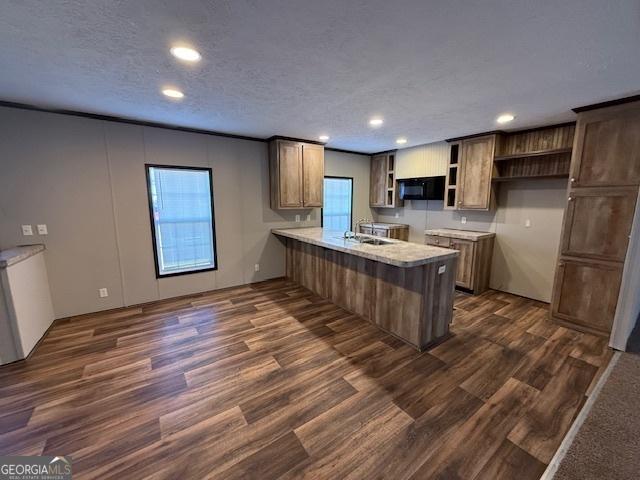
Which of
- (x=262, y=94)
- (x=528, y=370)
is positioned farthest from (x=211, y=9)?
(x=528, y=370)

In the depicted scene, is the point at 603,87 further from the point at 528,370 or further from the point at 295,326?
the point at 295,326

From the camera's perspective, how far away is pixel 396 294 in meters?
2.86

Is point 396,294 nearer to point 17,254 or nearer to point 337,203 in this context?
point 337,203

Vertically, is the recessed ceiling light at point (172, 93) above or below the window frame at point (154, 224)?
above

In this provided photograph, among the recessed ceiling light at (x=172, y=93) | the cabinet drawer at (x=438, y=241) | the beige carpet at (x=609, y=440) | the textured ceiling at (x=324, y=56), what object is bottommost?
the beige carpet at (x=609, y=440)

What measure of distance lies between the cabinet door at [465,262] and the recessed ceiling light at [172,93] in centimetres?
423

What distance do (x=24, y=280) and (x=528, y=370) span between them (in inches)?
193

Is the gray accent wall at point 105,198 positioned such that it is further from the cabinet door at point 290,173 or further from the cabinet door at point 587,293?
the cabinet door at point 587,293

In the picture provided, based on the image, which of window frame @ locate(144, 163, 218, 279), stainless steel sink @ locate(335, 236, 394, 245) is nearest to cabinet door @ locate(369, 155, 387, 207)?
stainless steel sink @ locate(335, 236, 394, 245)

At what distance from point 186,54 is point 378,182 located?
464 centimetres

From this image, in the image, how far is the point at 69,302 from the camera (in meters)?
3.33

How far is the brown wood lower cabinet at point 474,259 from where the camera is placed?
4.04 m

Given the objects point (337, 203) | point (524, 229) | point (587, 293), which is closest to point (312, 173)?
point (337, 203)

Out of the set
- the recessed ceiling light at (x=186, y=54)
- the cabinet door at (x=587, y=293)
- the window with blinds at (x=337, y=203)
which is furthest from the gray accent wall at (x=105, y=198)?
the cabinet door at (x=587, y=293)
